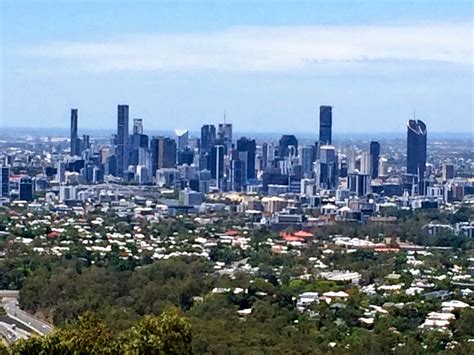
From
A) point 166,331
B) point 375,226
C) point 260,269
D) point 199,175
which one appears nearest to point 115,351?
point 166,331

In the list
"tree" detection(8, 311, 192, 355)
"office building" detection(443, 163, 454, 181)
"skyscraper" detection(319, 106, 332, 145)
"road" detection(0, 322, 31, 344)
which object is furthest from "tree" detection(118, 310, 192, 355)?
"skyscraper" detection(319, 106, 332, 145)

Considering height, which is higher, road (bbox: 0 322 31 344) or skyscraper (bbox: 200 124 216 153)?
skyscraper (bbox: 200 124 216 153)

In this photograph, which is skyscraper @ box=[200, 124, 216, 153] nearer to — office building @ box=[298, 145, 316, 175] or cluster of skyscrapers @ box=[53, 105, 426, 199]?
cluster of skyscrapers @ box=[53, 105, 426, 199]

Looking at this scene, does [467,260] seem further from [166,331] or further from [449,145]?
[449,145]

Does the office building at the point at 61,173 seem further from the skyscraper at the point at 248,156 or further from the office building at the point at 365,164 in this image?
the office building at the point at 365,164

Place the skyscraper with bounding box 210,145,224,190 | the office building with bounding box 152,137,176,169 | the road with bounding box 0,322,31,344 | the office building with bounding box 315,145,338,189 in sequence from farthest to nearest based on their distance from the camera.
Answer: the office building with bounding box 152,137,176,169, the skyscraper with bounding box 210,145,224,190, the office building with bounding box 315,145,338,189, the road with bounding box 0,322,31,344

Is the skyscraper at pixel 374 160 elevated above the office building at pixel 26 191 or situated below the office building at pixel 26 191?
above

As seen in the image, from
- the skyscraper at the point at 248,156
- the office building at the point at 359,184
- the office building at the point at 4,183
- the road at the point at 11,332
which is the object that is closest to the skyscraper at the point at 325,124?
the skyscraper at the point at 248,156
